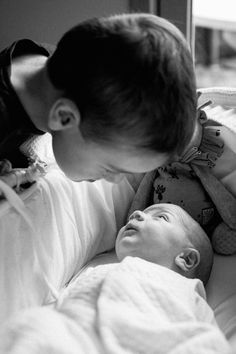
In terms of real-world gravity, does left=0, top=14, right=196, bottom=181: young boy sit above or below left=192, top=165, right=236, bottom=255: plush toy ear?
above

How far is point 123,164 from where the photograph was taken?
3.05 feet

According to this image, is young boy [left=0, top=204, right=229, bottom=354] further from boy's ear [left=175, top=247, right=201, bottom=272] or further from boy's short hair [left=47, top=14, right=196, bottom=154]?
boy's short hair [left=47, top=14, right=196, bottom=154]

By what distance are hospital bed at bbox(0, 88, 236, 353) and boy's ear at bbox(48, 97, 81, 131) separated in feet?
0.59

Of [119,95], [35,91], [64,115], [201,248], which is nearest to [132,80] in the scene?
[119,95]

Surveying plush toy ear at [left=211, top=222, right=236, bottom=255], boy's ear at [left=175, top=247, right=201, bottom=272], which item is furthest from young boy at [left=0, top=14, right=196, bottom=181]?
plush toy ear at [left=211, top=222, right=236, bottom=255]

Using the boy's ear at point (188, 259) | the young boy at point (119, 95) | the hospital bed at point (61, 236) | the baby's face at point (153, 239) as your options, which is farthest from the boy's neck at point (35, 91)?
the boy's ear at point (188, 259)

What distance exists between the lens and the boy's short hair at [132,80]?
0.83 metres

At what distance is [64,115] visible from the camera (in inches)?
35.5

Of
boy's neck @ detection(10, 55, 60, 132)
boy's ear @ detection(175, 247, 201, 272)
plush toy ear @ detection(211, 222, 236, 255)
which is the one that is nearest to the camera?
boy's neck @ detection(10, 55, 60, 132)

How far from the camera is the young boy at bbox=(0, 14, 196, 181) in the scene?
2.74ft

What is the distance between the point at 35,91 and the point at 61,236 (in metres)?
0.32

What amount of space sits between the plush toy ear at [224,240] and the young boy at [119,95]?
0.38m

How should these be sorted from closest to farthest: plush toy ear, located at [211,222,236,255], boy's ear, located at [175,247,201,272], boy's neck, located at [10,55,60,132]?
boy's neck, located at [10,55,60,132], boy's ear, located at [175,247,201,272], plush toy ear, located at [211,222,236,255]

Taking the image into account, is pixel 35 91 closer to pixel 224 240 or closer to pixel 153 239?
pixel 153 239
